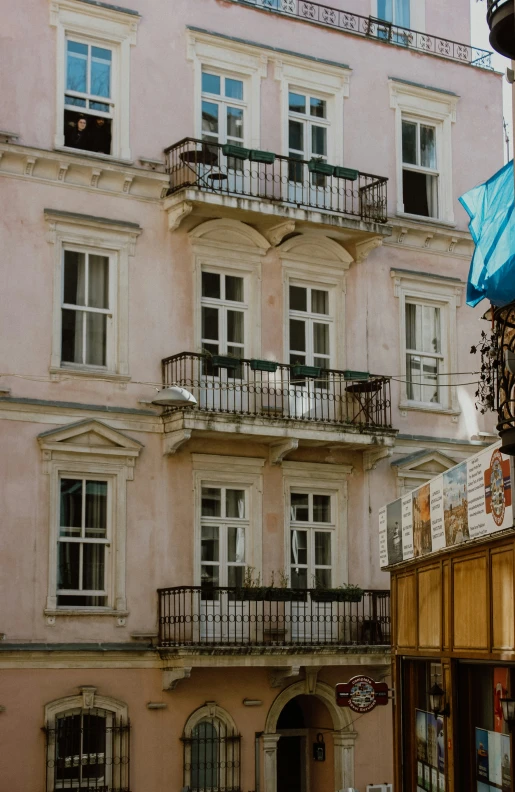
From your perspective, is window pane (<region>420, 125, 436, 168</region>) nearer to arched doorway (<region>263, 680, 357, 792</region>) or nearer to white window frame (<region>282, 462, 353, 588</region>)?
white window frame (<region>282, 462, 353, 588</region>)

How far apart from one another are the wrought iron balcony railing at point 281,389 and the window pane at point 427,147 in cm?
525

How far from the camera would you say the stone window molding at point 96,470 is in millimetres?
24062

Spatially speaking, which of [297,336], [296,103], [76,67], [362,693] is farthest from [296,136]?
[362,693]

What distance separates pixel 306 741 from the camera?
27438 mm

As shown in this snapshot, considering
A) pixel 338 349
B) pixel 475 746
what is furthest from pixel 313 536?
pixel 475 746

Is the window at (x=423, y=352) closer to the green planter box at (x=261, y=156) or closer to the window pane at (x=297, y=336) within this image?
the window pane at (x=297, y=336)

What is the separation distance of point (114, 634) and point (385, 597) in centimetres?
553

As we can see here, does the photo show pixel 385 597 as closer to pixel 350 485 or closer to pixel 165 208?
pixel 350 485

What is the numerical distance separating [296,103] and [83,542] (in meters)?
10.0

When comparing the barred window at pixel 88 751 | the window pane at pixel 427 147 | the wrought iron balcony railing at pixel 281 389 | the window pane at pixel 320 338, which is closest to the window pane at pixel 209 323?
the wrought iron balcony railing at pixel 281 389

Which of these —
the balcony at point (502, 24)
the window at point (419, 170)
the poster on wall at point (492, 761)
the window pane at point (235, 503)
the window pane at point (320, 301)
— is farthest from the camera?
the window at point (419, 170)

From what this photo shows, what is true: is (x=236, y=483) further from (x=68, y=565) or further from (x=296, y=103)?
(x=296, y=103)

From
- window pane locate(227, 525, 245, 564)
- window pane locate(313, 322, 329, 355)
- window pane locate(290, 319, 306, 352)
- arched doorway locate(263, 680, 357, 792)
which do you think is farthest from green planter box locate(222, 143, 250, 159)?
arched doorway locate(263, 680, 357, 792)

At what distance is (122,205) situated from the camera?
1011 inches
